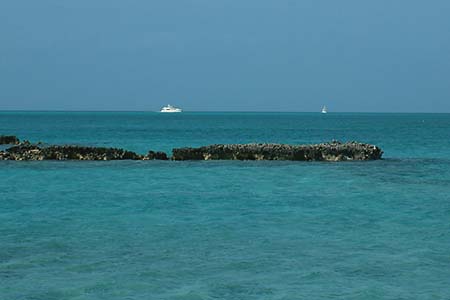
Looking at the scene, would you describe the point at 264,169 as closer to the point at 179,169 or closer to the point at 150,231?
the point at 179,169

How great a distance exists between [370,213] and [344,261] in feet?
30.0

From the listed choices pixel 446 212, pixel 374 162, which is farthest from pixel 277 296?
pixel 374 162

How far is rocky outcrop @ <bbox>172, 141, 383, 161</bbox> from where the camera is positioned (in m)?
53.1

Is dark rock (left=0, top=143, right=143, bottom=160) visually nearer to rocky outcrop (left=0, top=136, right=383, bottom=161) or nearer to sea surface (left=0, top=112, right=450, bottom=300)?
rocky outcrop (left=0, top=136, right=383, bottom=161)

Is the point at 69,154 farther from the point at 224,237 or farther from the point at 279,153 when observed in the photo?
the point at 224,237

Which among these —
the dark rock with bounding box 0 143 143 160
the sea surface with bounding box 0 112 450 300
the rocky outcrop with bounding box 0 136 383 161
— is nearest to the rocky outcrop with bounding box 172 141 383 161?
the rocky outcrop with bounding box 0 136 383 161

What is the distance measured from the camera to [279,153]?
5391 cm

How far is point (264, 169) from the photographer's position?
45750 millimetres

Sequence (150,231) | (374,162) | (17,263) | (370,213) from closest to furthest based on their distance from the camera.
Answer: (17,263)
(150,231)
(370,213)
(374,162)

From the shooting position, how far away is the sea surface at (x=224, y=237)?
15547 millimetres

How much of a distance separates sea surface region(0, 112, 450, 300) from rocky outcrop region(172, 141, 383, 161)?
1221 centimetres

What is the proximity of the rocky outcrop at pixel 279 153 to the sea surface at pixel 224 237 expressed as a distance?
12.2 m

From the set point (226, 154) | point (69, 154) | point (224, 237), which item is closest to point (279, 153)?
point (226, 154)

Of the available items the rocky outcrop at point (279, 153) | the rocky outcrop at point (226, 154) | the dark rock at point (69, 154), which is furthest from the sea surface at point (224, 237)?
the dark rock at point (69, 154)
